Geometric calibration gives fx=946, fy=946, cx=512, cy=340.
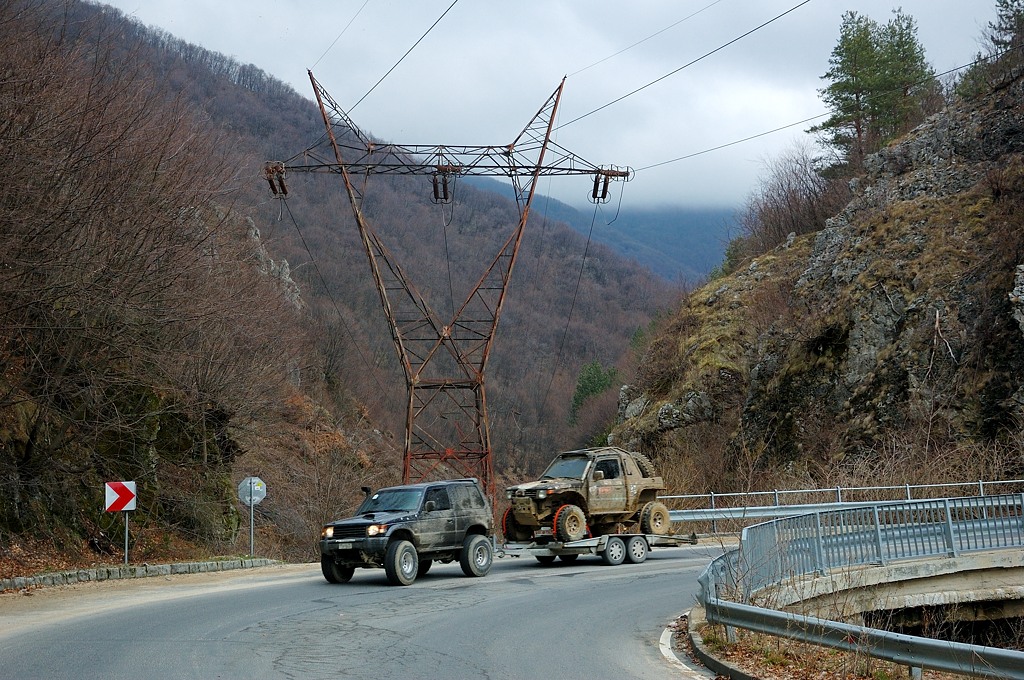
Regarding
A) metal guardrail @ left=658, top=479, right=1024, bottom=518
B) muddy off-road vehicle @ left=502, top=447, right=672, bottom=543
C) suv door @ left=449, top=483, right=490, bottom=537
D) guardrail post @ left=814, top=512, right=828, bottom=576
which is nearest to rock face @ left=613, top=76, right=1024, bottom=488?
metal guardrail @ left=658, top=479, right=1024, bottom=518

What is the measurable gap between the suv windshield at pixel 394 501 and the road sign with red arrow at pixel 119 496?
17.4 ft

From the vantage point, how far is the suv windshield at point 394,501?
18141mm

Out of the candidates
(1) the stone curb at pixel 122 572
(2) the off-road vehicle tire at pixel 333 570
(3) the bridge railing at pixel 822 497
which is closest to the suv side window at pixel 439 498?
(2) the off-road vehicle tire at pixel 333 570

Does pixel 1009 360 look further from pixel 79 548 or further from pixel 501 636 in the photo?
pixel 79 548

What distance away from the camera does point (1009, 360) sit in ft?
102

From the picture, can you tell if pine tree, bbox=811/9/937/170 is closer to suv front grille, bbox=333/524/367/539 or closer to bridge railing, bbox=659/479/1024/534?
bridge railing, bbox=659/479/1024/534

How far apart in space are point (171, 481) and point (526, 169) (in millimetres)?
14801

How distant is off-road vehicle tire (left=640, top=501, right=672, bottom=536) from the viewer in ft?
72.7

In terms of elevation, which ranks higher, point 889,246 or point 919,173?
point 919,173

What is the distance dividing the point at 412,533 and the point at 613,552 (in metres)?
5.76

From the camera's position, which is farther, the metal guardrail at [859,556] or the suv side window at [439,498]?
the suv side window at [439,498]

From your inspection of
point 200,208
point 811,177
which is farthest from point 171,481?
point 811,177

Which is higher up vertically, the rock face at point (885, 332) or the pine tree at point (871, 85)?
the pine tree at point (871, 85)

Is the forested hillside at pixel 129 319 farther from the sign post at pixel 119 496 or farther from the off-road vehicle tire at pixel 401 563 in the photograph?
the off-road vehicle tire at pixel 401 563
